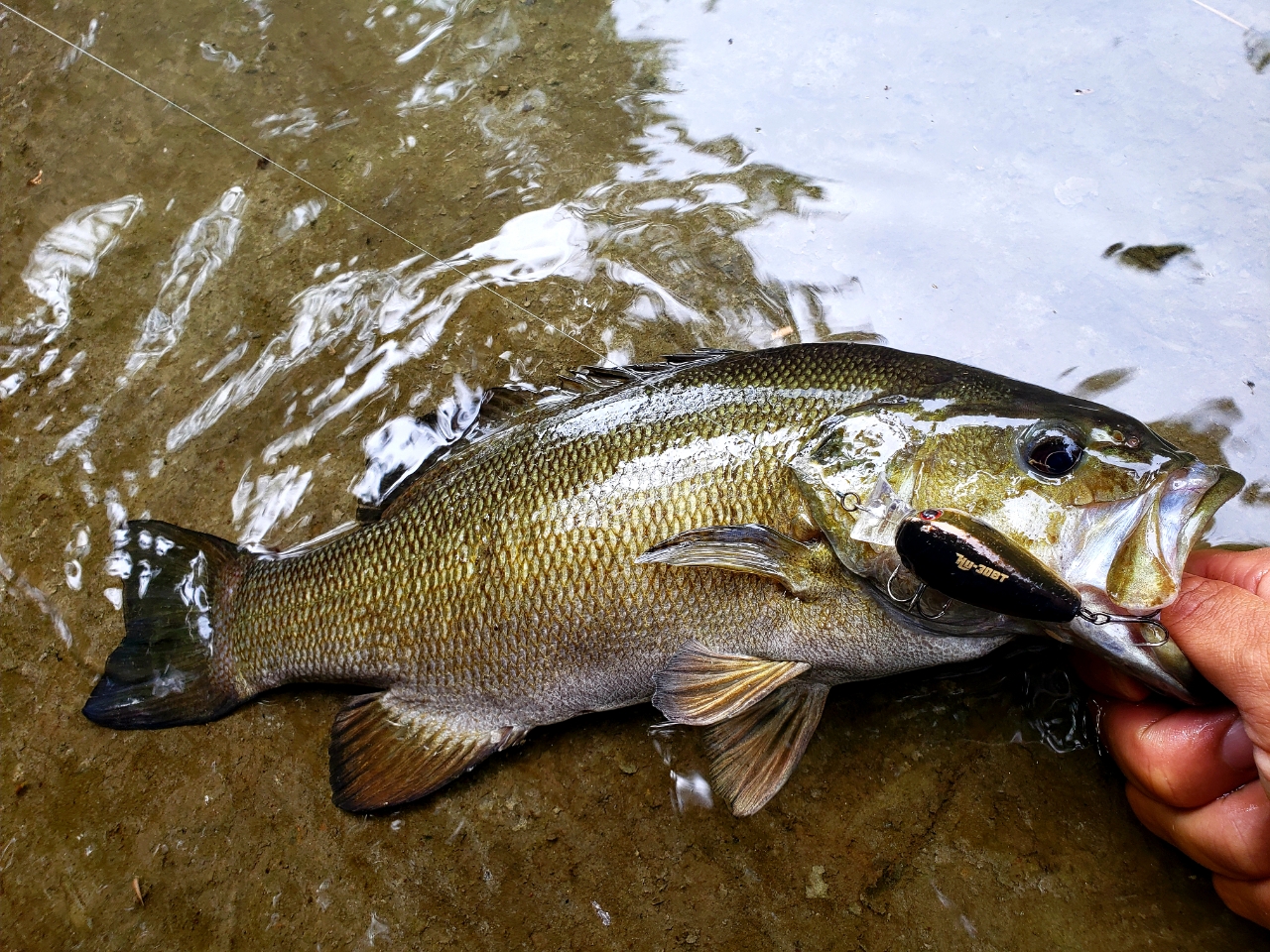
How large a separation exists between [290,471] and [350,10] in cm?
203

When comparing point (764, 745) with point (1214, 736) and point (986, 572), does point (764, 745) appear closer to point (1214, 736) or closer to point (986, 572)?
point (986, 572)

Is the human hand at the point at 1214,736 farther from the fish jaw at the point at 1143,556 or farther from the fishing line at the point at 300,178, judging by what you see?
the fishing line at the point at 300,178

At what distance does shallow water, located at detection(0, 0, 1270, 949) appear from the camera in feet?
7.43

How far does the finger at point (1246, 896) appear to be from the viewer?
187cm

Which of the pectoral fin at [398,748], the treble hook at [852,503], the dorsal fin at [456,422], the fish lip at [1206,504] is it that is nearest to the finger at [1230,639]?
the fish lip at [1206,504]

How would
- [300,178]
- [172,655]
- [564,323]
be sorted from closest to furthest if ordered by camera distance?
[172,655], [564,323], [300,178]

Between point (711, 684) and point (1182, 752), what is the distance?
1.10 m

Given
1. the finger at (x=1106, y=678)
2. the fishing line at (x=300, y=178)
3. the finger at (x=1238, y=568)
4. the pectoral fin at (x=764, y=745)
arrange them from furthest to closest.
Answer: the fishing line at (x=300, y=178) < the pectoral fin at (x=764, y=745) < the finger at (x=1106, y=678) < the finger at (x=1238, y=568)

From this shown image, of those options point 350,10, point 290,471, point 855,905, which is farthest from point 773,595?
point 350,10

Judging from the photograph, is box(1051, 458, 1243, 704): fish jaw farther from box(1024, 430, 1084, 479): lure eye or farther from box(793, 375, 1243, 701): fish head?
box(1024, 430, 1084, 479): lure eye

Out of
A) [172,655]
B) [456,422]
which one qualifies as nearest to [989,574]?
[456,422]

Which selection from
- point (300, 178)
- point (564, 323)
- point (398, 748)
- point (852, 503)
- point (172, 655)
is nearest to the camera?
point (852, 503)

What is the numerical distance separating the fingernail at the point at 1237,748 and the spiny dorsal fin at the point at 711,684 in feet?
3.13

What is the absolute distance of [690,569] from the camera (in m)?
2.06
